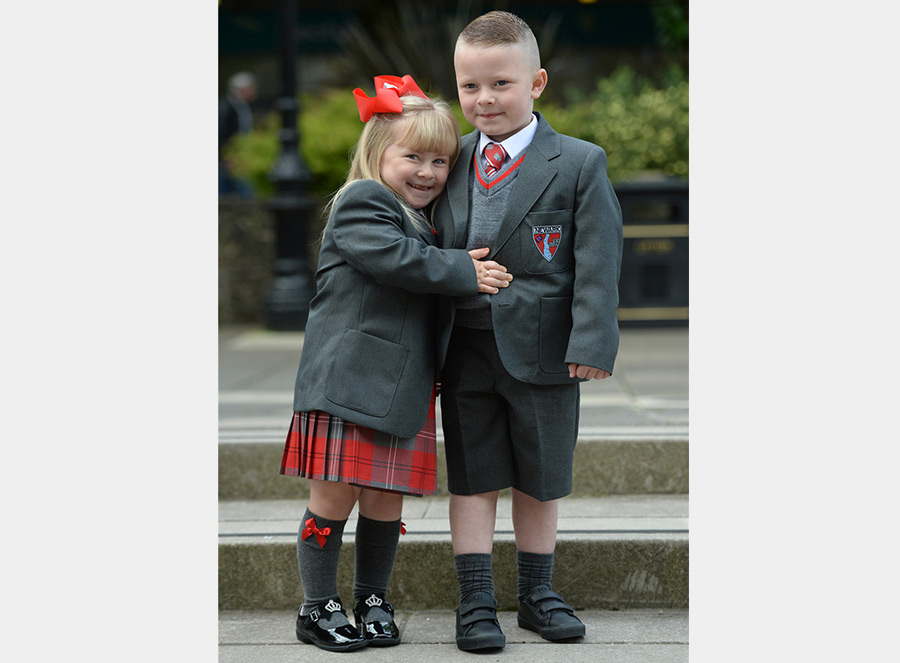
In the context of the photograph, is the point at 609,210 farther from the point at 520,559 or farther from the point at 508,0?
the point at 508,0

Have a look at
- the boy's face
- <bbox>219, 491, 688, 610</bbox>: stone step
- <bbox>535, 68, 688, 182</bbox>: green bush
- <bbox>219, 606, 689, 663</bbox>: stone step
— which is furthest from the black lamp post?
the boy's face

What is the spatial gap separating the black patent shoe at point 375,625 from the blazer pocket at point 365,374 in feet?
1.90

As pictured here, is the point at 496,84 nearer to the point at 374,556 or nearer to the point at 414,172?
the point at 414,172

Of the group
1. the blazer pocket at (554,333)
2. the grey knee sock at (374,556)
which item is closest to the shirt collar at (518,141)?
the blazer pocket at (554,333)

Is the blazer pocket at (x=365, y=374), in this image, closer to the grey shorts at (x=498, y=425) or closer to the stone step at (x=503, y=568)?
the grey shorts at (x=498, y=425)

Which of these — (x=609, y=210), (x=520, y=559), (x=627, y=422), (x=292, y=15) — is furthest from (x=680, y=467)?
(x=292, y=15)

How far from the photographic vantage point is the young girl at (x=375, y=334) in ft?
8.48

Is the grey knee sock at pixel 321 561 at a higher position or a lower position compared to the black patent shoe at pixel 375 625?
higher

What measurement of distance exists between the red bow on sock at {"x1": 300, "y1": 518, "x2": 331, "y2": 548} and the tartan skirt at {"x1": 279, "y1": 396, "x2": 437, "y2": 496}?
147 millimetres

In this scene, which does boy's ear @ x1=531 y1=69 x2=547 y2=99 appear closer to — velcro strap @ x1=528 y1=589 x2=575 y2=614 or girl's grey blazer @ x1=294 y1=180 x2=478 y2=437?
girl's grey blazer @ x1=294 y1=180 x2=478 y2=437

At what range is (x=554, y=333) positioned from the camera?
8.70 feet

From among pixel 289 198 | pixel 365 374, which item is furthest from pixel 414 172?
pixel 289 198

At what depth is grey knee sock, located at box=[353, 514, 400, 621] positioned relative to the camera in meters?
2.81

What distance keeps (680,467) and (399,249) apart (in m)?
1.54
